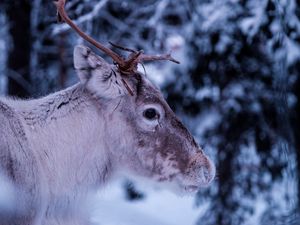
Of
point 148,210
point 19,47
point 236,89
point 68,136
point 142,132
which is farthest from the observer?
point 19,47

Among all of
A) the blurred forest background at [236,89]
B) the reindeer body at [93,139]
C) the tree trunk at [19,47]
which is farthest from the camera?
the tree trunk at [19,47]

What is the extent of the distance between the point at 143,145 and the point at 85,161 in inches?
Result: 15.4

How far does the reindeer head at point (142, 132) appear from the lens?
13.3 ft

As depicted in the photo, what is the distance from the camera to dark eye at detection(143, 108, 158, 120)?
4.11 metres

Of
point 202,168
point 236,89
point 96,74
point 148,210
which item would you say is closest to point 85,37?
point 96,74

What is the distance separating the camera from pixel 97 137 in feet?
13.2

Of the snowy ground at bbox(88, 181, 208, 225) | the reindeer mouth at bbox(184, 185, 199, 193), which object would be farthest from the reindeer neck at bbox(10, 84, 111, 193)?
the snowy ground at bbox(88, 181, 208, 225)

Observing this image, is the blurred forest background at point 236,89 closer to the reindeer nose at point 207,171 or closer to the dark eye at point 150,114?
the reindeer nose at point 207,171

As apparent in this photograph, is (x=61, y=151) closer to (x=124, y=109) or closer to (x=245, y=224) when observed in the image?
(x=124, y=109)

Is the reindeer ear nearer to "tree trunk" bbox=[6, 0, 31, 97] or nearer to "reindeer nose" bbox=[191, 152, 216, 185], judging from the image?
"reindeer nose" bbox=[191, 152, 216, 185]

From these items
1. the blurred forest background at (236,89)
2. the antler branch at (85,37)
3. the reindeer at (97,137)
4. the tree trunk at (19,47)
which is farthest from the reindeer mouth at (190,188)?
the tree trunk at (19,47)

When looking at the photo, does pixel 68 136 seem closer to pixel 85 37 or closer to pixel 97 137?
pixel 97 137

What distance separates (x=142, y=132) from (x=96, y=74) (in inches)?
18.8

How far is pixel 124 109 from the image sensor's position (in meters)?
4.08
